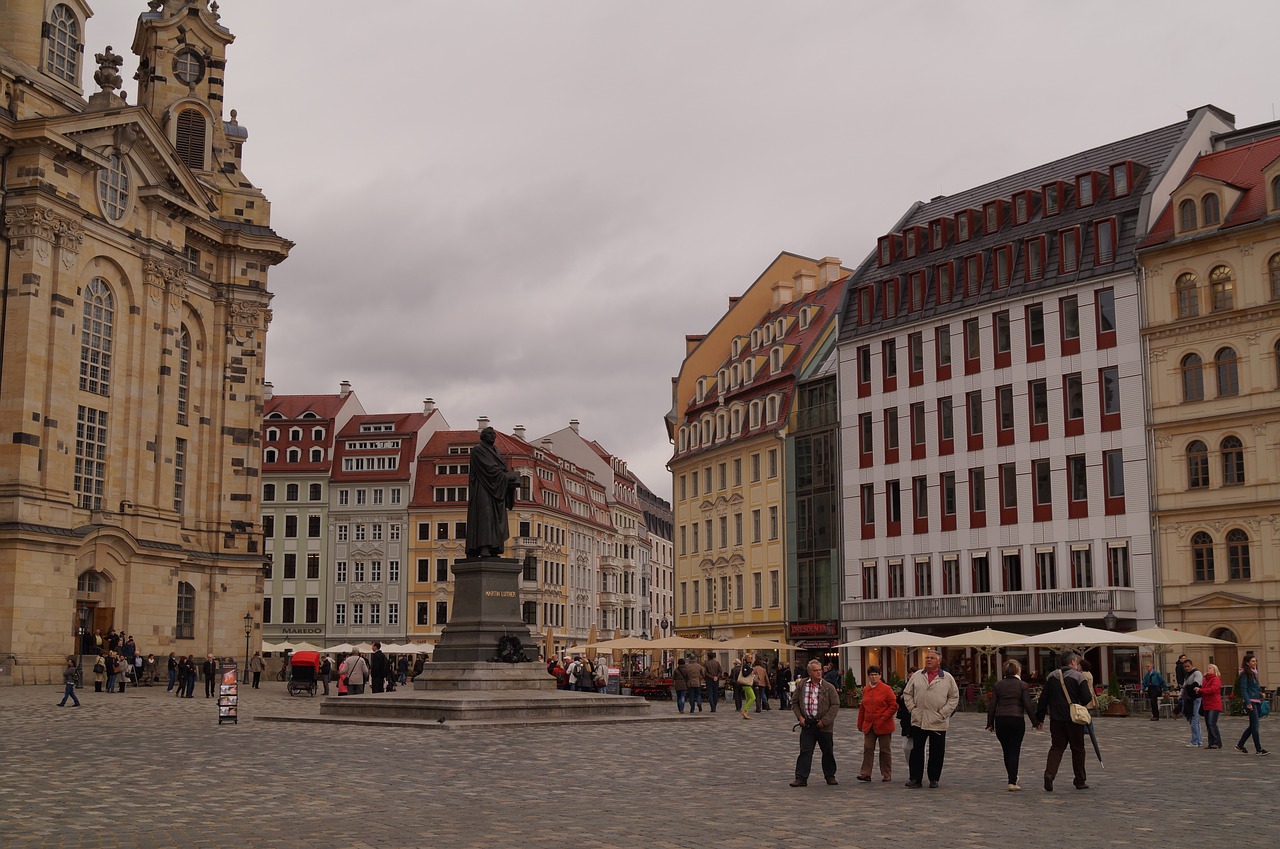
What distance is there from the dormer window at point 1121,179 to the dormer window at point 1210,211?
4.25 meters

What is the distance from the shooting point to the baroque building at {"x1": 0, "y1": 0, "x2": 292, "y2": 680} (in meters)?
55.8

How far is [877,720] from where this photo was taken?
20125 millimetres

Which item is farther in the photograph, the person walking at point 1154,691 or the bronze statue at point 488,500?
the person walking at point 1154,691

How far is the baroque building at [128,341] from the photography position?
55.8m

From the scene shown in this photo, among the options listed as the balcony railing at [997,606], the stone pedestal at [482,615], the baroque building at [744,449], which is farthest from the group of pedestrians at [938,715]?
the baroque building at [744,449]

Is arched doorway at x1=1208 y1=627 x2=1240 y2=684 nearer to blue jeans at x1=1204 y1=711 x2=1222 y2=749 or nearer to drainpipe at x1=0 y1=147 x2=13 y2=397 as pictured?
blue jeans at x1=1204 y1=711 x2=1222 y2=749

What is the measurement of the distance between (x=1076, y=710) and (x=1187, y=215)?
39.4 m

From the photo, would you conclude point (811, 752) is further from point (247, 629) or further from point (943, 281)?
point (247, 629)

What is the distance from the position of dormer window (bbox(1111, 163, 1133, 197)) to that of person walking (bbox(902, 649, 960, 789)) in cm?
4227

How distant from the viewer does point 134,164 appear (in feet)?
205

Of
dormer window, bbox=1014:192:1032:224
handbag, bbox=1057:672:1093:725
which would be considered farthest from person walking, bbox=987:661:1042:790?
dormer window, bbox=1014:192:1032:224

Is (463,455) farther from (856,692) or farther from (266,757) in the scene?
(266,757)

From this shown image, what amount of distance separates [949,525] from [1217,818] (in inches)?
1812

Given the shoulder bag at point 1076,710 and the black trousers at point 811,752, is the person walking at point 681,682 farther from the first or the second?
the shoulder bag at point 1076,710
